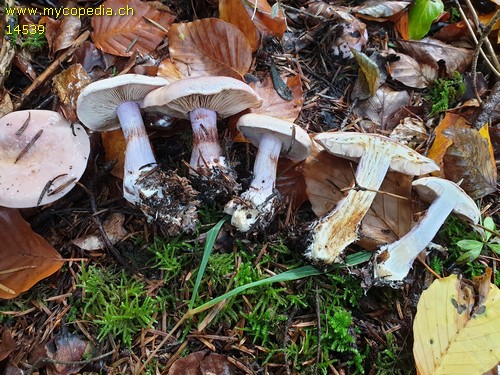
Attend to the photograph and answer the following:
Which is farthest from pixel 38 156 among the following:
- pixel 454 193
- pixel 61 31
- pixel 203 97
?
pixel 454 193

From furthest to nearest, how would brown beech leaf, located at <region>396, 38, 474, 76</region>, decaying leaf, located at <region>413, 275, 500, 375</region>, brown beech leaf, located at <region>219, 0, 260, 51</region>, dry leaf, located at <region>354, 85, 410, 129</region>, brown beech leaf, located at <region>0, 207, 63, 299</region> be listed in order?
brown beech leaf, located at <region>396, 38, 474, 76</region>, dry leaf, located at <region>354, 85, 410, 129</region>, brown beech leaf, located at <region>219, 0, 260, 51</region>, brown beech leaf, located at <region>0, 207, 63, 299</region>, decaying leaf, located at <region>413, 275, 500, 375</region>

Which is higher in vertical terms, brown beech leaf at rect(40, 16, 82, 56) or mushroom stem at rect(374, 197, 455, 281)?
brown beech leaf at rect(40, 16, 82, 56)

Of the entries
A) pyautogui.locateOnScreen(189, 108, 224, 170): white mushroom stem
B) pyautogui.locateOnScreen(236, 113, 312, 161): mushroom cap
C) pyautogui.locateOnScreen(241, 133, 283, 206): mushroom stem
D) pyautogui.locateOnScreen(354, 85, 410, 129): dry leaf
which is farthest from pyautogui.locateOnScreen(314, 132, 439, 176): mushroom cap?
pyautogui.locateOnScreen(189, 108, 224, 170): white mushroom stem


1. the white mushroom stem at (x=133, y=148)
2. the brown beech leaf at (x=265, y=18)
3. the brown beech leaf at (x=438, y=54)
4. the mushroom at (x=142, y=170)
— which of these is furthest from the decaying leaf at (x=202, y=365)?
the brown beech leaf at (x=438, y=54)

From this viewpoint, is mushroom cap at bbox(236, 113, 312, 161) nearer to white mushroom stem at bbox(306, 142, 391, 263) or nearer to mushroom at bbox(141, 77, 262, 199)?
mushroom at bbox(141, 77, 262, 199)

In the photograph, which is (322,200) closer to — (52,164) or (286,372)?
(286,372)

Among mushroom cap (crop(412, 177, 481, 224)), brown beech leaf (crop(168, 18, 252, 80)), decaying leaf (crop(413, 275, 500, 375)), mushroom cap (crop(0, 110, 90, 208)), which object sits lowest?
decaying leaf (crop(413, 275, 500, 375))

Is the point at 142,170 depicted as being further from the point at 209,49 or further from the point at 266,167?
the point at 209,49
